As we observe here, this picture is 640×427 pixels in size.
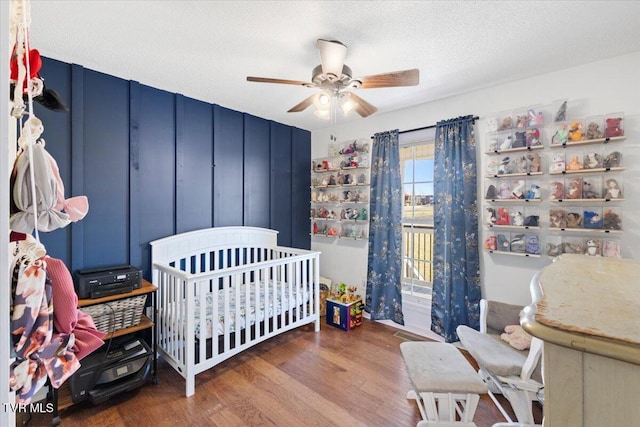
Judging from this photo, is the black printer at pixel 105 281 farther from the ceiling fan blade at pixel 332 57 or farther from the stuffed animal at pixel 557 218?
the stuffed animal at pixel 557 218

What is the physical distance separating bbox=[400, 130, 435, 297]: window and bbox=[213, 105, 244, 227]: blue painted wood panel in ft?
6.28

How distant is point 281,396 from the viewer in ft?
6.33

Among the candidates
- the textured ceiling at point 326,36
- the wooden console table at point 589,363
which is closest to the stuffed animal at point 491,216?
the textured ceiling at point 326,36

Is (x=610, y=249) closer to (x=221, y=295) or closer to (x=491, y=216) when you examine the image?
(x=491, y=216)

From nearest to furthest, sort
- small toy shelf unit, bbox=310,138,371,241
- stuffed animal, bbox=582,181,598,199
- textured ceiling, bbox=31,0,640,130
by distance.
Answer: textured ceiling, bbox=31,0,640,130 < stuffed animal, bbox=582,181,598,199 < small toy shelf unit, bbox=310,138,371,241

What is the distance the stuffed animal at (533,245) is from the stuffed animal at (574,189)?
394 mm

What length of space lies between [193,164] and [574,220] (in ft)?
11.1

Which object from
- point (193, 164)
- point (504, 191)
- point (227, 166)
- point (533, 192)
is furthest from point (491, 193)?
point (193, 164)

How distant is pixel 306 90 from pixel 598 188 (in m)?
2.49

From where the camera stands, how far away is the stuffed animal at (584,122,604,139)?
200 cm

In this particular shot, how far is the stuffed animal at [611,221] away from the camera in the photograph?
196 centimetres

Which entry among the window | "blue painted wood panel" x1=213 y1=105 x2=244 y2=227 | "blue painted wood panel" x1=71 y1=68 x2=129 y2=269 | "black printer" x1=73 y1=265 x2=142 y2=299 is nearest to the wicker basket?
"black printer" x1=73 y1=265 x2=142 y2=299

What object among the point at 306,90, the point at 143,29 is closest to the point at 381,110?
the point at 306,90

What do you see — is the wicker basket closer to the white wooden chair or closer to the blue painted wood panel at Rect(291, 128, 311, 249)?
the blue painted wood panel at Rect(291, 128, 311, 249)
